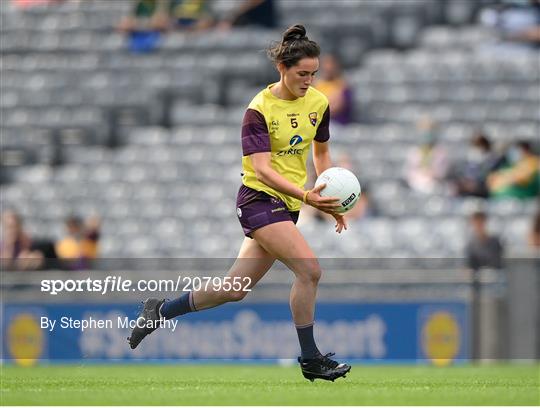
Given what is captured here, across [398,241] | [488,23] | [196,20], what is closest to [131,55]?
[196,20]

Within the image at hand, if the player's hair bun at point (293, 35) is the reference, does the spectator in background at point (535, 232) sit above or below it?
below

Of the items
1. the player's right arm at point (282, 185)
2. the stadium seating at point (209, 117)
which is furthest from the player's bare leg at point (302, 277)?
the stadium seating at point (209, 117)

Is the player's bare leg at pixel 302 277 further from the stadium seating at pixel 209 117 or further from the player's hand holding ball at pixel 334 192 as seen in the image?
the stadium seating at pixel 209 117

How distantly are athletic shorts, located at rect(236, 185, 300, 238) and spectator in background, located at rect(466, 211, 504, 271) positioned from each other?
5.93 meters

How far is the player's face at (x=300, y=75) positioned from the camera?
9.43 metres

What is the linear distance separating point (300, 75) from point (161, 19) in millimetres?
13363

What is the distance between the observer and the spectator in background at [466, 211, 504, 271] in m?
15.2

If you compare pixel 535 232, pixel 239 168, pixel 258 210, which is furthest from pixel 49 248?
pixel 258 210

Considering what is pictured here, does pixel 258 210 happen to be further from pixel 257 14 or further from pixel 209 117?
pixel 257 14

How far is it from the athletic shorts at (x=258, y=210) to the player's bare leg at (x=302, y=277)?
44 millimetres

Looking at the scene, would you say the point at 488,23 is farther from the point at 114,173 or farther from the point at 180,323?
the point at 180,323

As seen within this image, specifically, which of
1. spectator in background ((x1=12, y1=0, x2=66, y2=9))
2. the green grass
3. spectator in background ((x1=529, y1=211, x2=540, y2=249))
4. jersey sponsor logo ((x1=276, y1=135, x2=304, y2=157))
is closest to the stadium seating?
spectator in background ((x1=12, y1=0, x2=66, y2=9))

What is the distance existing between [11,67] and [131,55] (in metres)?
2.10

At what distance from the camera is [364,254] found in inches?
681
